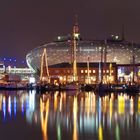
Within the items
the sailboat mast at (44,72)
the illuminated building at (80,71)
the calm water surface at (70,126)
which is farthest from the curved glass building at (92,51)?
the calm water surface at (70,126)

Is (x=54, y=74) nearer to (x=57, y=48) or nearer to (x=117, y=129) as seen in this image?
(x=57, y=48)

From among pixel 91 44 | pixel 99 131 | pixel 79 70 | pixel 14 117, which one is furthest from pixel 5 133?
pixel 91 44

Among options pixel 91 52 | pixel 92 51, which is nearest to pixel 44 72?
pixel 91 52

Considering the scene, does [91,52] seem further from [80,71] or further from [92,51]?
[80,71]

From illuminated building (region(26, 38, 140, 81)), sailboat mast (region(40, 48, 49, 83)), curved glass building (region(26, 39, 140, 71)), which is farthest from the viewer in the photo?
curved glass building (region(26, 39, 140, 71))

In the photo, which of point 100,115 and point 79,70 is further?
point 79,70

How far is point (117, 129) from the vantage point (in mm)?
23234

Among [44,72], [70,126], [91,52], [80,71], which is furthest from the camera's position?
[91,52]

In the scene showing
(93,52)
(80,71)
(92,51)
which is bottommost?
(80,71)

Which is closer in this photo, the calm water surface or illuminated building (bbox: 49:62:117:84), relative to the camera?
the calm water surface

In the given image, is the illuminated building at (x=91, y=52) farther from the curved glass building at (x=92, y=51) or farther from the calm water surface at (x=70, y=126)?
the calm water surface at (x=70, y=126)

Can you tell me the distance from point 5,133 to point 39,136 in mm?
1959

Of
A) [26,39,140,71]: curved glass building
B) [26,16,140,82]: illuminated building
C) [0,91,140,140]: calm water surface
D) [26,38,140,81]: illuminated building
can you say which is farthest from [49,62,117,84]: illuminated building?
[0,91,140,140]: calm water surface

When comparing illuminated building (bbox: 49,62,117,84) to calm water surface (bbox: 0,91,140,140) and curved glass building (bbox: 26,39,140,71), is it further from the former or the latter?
calm water surface (bbox: 0,91,140,140)
